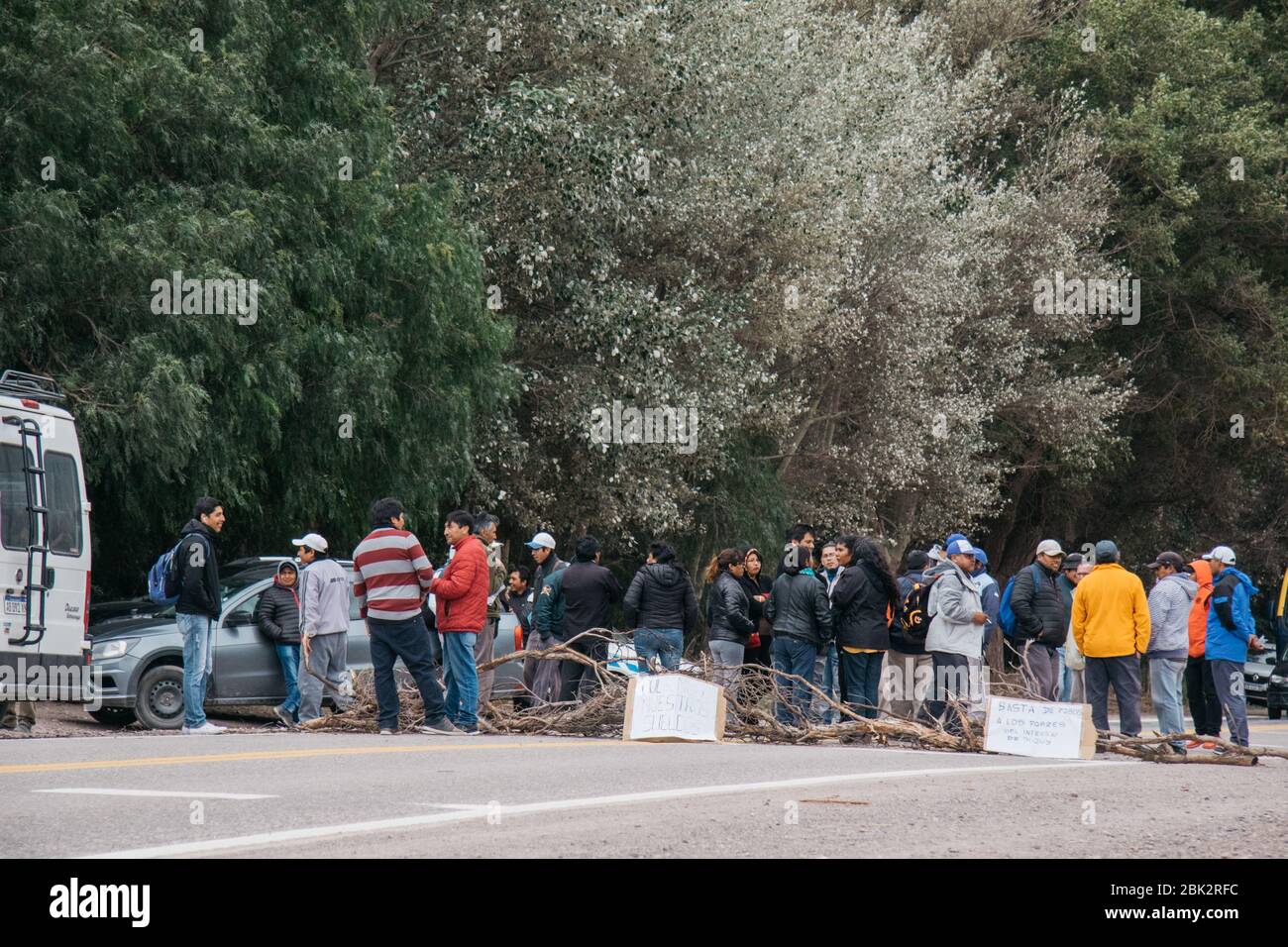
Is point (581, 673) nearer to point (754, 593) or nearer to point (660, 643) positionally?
point (660, 643)

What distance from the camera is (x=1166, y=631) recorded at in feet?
49.7

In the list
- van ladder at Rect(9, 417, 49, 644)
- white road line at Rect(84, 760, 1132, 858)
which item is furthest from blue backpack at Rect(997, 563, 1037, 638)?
van ladder at Rect(9, 417, 49, 644)

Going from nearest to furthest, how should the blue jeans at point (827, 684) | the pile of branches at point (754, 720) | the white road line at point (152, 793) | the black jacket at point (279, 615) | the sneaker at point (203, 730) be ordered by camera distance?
1. the white road line at point (152, 793)
2. the pile of branches at point (754, 720)
3. the sneaker at point (203, 730)
4. the blue jeans at point (827, 684)
5. the black jacket at point (279, 615)

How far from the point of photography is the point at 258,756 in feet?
38.0

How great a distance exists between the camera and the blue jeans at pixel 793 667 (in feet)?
48.5

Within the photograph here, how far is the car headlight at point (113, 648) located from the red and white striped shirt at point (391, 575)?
13.0 ft

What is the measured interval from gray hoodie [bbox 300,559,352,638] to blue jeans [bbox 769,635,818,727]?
3.97m

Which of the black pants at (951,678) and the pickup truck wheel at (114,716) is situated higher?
the black pants at (951,678)

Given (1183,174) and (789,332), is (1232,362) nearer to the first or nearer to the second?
(1183,174)

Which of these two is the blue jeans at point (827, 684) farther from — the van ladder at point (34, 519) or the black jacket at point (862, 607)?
the van ladder at point (34, 519)

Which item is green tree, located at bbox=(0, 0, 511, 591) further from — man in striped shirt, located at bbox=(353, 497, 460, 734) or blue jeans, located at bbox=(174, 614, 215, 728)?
man in striped shirt, located at bbox=(353, 497, 460, 734)

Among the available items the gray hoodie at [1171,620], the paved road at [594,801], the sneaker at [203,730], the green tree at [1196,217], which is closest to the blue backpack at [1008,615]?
the gray hoodie at [1171,620]

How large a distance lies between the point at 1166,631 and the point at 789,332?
11.3 metres

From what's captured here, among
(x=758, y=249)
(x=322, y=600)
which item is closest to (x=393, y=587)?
(x=322, y=600)
